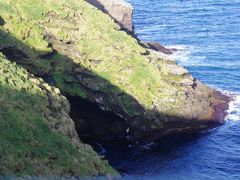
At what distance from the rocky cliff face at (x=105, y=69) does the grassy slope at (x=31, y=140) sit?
18.0 meters

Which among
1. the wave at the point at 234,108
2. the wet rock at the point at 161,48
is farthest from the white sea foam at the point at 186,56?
the wave at the point at 234,108

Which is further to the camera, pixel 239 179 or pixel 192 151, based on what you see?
pixel 192 151

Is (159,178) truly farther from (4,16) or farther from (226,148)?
(4,16)

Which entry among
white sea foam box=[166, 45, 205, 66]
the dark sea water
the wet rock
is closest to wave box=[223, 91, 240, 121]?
the dark sea water

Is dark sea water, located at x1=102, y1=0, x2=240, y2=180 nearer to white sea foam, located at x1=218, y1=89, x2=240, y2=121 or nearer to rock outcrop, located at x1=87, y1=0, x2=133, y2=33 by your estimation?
white sea foam, located at x1=218, y1=89, x2=240, y2=121

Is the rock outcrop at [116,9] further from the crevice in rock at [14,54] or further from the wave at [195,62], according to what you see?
the crevice in rock at [14,54]

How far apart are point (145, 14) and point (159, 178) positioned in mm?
73409

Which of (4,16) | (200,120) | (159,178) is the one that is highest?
(4,16)

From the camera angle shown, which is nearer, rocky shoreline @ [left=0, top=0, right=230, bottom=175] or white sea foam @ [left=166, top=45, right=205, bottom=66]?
rocky shoreline @ [left=0, top=0, right=230, bottom=175]

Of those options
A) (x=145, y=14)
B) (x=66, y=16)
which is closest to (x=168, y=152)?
(x=66, y=16)

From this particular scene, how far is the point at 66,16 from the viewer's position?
222 ft

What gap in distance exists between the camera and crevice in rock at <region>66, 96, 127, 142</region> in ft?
205

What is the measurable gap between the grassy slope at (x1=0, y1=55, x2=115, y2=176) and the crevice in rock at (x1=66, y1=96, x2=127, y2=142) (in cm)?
1972

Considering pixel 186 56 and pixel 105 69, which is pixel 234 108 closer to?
pixel 105 69
